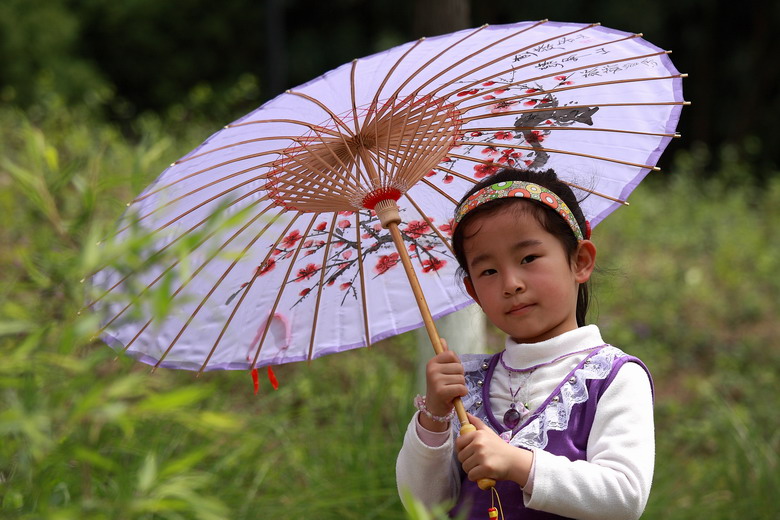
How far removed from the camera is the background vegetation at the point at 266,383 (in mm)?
1446

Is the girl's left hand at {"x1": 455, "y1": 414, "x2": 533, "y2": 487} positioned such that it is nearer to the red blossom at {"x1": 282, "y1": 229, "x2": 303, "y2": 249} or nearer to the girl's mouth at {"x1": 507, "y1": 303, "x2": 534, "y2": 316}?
the girl's mouth at {"x1": 507, "y1": 303, "x2": 534, "y2": 316}

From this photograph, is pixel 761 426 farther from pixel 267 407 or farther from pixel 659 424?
pixel 267 407

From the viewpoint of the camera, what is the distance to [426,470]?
1.87 metres

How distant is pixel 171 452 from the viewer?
327 centimetres

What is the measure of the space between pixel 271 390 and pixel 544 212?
2765mm

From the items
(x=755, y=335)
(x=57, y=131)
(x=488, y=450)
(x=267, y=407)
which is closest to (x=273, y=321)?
(x=488, y=450)

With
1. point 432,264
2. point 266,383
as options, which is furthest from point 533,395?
point 266,383

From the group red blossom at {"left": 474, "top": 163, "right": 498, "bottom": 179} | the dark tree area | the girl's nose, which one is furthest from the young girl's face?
the dark tree area

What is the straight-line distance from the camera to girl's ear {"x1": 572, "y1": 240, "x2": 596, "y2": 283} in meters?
1.95

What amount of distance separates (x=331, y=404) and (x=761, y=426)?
219cm

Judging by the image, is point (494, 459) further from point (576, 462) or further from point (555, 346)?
point (555, 346)

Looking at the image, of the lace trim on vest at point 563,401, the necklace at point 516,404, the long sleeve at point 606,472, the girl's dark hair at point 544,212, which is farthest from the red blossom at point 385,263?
the long sleeve at point 606,472

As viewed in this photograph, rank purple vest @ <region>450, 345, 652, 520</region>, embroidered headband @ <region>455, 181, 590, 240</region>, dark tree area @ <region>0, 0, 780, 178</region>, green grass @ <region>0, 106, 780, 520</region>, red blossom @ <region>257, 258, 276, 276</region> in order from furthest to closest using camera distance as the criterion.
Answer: dark tree area @ <region>0, 0, 780, 178</region> → red blossom @ <region>257, 258, 276, 276</region> → embroidered headband @ <region>455, 181, 590, 240</region> → purple vest @ <region>450, 345, 652, 520</region> → green grass @ <region>0, 106, 780, 520</region>

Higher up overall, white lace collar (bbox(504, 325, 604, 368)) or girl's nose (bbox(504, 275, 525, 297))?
girl's nose (bbox(504, 275, 525, 297))
